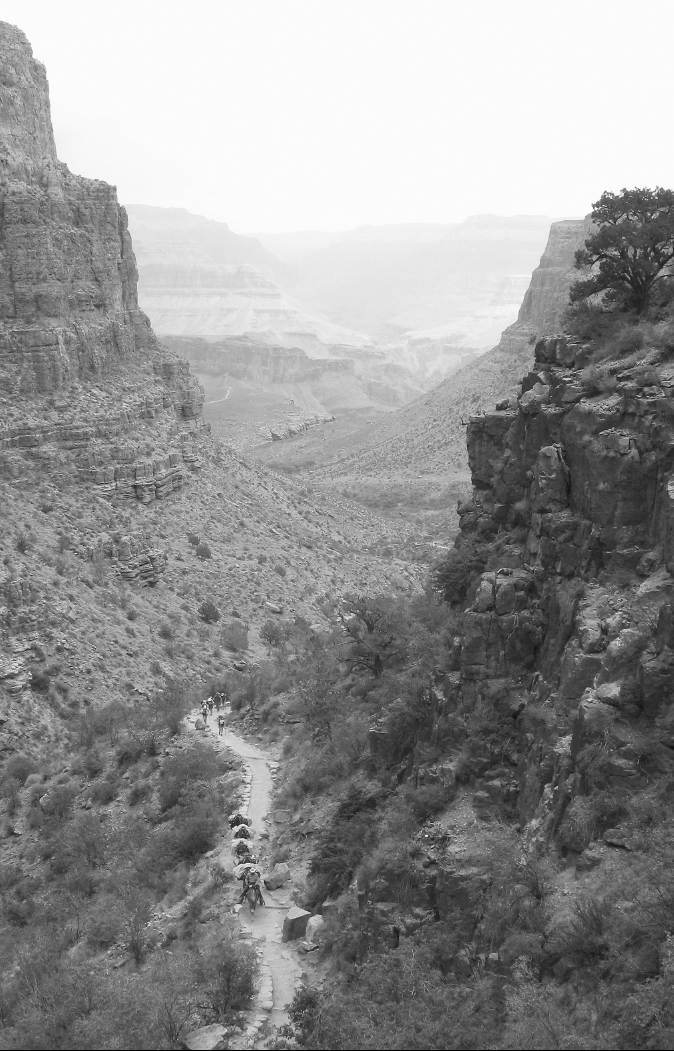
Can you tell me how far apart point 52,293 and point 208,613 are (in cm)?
1646

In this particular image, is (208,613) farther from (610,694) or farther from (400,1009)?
(400,1009)

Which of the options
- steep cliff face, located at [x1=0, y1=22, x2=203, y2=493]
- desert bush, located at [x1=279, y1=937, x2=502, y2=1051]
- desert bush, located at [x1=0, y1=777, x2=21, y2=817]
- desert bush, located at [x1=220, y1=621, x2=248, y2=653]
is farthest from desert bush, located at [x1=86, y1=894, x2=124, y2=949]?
steep cliff face, located at [x1=0, y1=22, x2=203, y2=493]

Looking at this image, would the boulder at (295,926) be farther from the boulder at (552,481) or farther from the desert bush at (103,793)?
the desert bush at (103,793)

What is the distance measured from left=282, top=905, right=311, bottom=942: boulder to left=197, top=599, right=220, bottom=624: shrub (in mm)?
28887

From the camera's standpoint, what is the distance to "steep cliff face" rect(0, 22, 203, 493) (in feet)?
160

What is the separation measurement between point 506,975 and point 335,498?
219 feet

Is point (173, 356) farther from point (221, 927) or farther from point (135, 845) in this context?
point (221, 927)

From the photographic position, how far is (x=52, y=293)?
50344mm

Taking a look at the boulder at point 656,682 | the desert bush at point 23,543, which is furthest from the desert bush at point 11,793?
the boulder at point 656,682

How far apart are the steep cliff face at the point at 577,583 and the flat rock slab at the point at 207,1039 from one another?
5457 mm

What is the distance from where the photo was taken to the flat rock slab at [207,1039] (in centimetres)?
1511

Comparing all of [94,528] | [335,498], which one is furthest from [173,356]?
[335,498]

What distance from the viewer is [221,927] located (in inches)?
795

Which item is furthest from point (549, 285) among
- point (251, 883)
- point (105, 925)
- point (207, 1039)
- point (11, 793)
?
point (207, 1039)
